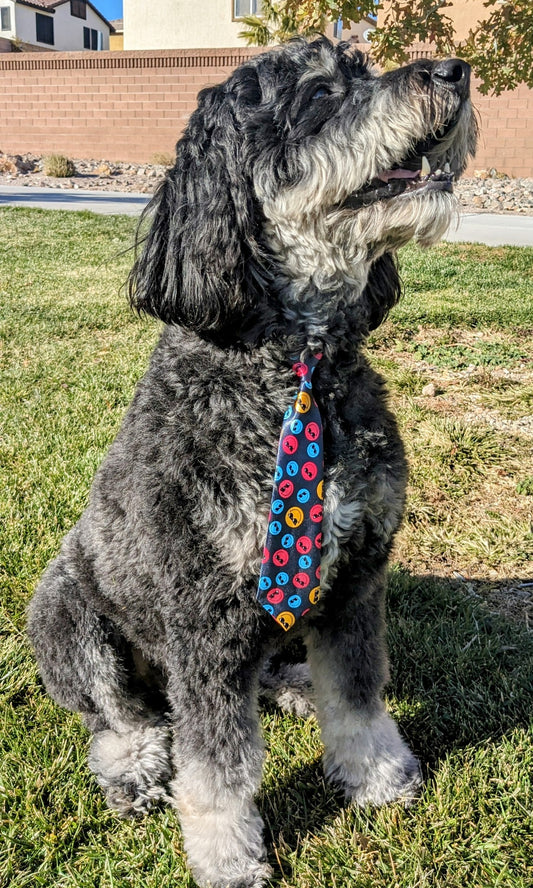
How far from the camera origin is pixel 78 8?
2066 inches

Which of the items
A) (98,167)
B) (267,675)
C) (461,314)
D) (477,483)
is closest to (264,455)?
(267,675)

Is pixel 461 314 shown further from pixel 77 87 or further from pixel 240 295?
pixel 77 87

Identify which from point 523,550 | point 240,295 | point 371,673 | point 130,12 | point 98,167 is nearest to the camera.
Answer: point 240,295

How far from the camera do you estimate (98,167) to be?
2314 centimetres

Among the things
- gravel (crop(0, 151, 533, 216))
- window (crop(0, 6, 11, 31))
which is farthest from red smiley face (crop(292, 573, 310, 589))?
window (crop(0, 6, 11, 31))

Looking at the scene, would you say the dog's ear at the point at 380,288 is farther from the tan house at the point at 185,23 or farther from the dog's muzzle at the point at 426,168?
the tan house at the point at 185,23

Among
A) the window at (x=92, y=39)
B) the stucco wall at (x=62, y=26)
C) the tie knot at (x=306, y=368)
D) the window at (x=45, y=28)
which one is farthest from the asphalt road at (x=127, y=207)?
the window at (x=92, y=39)

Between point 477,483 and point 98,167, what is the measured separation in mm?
22276

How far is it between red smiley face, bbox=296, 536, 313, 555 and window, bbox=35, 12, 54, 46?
58287 mm

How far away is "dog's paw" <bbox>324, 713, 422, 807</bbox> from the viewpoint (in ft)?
7.77

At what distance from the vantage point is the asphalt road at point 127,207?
1076 cm

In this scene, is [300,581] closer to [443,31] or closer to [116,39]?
[443,31]

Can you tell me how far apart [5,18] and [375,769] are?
58042 mm

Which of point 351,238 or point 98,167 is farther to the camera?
point 98,167
